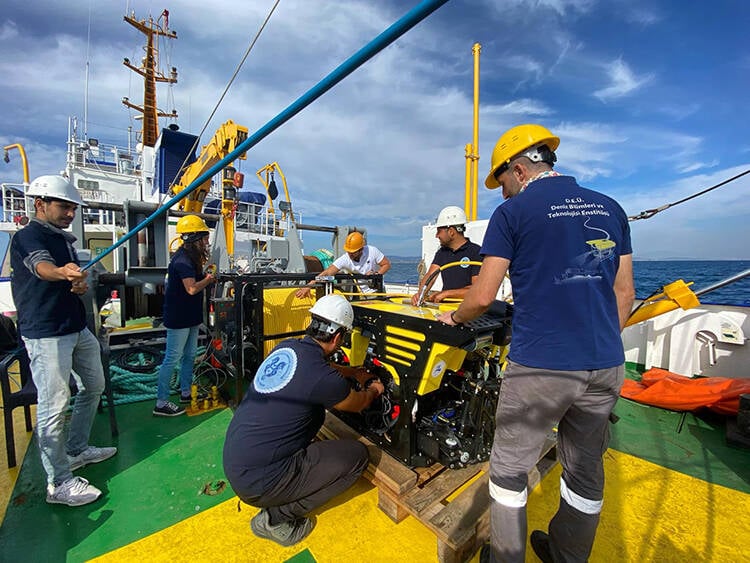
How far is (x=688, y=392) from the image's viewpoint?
3.55m

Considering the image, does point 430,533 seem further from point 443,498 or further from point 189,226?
point 189,226

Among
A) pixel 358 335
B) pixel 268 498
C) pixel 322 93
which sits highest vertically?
pixel 322 93

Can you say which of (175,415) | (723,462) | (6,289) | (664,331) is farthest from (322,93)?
(6,289)

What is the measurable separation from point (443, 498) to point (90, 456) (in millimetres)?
2720

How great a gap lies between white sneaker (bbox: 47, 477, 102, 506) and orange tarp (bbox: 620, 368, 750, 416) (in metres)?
5.15

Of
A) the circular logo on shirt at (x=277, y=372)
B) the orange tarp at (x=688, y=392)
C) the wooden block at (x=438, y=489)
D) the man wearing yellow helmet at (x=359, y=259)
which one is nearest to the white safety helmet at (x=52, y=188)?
the circular logo on shirt at (x=277, y=372)

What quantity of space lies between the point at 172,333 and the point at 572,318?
353 centimetres

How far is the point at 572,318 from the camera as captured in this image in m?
1.35

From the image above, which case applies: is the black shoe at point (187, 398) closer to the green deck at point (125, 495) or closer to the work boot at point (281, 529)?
the green deck at point (125, 495)

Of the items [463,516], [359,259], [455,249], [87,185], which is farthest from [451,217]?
[87,185]

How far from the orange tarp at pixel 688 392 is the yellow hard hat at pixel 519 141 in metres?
3.48

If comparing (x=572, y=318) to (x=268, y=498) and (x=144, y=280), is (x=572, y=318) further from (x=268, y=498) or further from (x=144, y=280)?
(x=144, y=280)

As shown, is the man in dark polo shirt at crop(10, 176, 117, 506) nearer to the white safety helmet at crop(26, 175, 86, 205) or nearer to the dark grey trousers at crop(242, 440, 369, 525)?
the white safety helmet at crop(26, 175, 86, 205)

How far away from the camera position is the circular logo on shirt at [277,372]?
1918 millimetres
